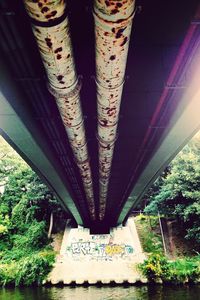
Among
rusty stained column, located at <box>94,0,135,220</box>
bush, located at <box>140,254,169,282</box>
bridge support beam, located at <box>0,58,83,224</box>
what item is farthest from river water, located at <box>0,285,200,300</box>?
rusty stained column, located at <box>94,0,135,220</box>

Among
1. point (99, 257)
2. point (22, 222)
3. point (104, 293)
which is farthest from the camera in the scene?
point (22, 222)

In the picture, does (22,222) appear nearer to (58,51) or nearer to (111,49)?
(58,51)

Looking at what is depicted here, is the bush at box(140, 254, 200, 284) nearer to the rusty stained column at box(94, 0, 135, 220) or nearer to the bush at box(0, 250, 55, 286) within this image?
the bush at box(0, 250, 55, 286)

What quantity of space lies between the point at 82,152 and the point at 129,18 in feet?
14.8

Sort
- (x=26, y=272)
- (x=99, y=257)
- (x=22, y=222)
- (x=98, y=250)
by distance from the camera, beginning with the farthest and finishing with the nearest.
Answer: (x=22, y=222) → (x=98, y=250) → (x=99, y=257) → (x=26, y=272)

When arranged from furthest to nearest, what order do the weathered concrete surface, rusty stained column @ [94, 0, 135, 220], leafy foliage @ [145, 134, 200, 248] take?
leafy foliage @ [145, 134, 200, 248]
the weathered concrete surface
rusty stained column @ [94, 0, 135, 220]

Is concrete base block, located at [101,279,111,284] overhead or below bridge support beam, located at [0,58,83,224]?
below

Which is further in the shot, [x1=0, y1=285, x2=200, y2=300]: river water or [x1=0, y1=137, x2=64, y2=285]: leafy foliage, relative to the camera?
[x1=0, y1=137, x2=64, y2=285]: leafy foliage

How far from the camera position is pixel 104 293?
46.0ft

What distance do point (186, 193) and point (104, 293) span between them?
9.45 meters

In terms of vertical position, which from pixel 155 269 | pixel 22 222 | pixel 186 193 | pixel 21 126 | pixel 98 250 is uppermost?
pixel 186 193

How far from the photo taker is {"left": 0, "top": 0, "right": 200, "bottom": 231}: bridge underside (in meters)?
3.30

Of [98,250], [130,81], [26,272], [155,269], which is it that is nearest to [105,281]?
[155,269]

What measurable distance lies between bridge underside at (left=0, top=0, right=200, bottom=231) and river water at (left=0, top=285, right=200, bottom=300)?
8.56 meters
